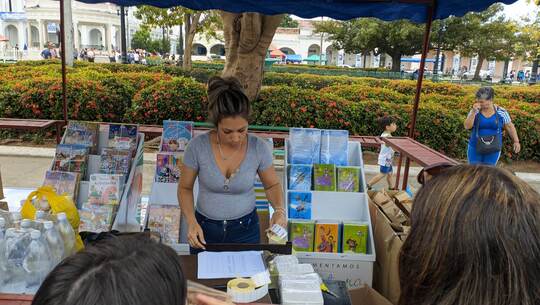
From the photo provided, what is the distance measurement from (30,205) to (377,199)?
7.88ft

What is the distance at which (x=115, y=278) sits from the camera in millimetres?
668

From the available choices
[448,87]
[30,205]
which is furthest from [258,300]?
[448,87]

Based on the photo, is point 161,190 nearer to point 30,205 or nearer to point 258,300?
point 30,205

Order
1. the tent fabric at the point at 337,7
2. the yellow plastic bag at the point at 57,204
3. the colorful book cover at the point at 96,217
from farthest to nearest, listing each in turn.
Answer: the tent fabric at the point at 337,7
the colorful book cover at the point at 96,217
the yellow plastic bag at the point at 57,204

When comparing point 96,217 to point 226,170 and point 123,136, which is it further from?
point 226,170

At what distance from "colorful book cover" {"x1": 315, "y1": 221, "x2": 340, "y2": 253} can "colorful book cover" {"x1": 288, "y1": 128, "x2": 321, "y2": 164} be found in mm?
651

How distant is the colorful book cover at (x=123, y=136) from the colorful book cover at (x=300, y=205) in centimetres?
150

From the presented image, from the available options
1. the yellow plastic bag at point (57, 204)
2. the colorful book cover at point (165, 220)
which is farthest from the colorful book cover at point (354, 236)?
the yellow plastic bag at point (57, 204)

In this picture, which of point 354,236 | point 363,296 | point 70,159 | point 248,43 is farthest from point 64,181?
point 248,43

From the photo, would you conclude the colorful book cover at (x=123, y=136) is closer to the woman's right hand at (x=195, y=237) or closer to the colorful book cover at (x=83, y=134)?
the colorful book cover at (x=83, y=134)

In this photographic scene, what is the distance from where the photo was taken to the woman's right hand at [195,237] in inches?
77.1

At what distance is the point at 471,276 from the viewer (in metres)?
0.86

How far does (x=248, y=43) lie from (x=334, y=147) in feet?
10.3

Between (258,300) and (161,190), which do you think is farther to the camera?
(161,190)
